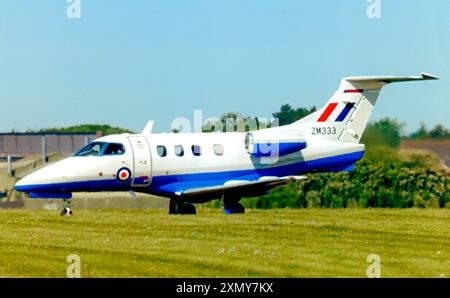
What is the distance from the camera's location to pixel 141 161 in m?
37.1

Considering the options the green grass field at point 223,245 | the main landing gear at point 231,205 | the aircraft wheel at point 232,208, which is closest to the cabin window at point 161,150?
the green grass field at point 223,245

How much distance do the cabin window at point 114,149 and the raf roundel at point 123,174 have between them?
22.4 inches

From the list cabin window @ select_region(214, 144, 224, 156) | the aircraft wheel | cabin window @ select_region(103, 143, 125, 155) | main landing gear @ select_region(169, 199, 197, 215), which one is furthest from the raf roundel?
the aircraft wheel

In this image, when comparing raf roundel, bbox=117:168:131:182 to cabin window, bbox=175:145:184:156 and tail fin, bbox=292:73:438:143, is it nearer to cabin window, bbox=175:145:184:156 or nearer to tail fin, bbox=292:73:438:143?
cabin window, bbox=175:145:184:156

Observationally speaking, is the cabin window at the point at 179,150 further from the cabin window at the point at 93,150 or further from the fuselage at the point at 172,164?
the cabin window at the point at 93,150

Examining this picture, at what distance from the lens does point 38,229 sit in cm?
3036

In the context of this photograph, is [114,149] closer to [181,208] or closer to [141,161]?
[141,161]

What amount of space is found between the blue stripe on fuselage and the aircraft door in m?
0.29

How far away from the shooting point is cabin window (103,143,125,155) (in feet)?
120

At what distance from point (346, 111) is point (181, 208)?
24.1 ft

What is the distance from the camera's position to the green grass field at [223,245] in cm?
2170

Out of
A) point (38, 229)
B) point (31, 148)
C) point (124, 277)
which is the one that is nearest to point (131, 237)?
point (38, 229)
